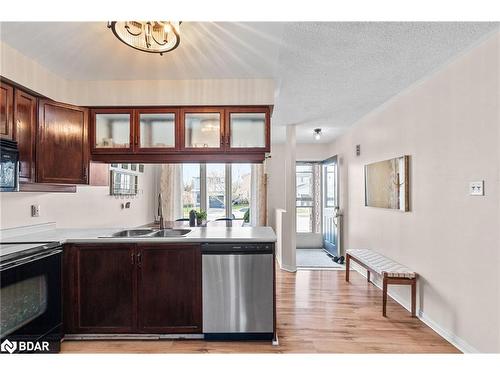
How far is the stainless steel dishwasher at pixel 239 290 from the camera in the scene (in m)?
2.39

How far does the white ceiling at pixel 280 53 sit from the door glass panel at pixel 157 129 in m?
0.39

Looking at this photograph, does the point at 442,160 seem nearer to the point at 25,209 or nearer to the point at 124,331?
the point at 124,331

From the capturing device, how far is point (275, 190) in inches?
255

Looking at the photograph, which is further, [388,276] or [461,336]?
[388,276]

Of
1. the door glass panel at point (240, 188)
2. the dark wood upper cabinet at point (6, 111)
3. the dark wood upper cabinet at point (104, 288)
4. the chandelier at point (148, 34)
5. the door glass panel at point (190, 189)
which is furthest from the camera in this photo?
the door glass panel at point (240, 188)

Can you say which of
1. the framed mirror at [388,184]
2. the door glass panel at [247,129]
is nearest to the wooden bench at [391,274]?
the framed mirror at [388,184]

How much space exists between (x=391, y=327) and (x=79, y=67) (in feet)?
12.4

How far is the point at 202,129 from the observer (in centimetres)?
286

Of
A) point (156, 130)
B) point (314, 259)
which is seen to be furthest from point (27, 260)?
point (314, 259)

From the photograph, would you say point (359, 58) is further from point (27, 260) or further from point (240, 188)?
point (240, 188)

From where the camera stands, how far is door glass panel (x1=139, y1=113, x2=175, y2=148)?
2840 mm

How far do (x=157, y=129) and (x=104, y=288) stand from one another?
1552 millimetres

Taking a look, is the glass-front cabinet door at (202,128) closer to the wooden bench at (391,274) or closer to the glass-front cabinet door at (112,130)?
the glass-front cabinet door at (112,130)
